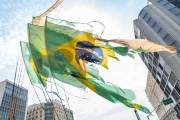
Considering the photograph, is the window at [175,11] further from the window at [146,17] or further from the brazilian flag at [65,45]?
the brazilian flag at [65,45]

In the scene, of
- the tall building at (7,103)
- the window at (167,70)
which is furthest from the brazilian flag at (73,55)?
the tall building at (7,103)

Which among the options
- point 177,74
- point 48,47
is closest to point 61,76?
point 48,47

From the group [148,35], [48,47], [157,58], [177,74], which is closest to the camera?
[48,47]

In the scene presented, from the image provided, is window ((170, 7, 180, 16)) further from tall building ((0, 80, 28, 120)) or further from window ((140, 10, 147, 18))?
tall building ((0, 80, 28, 120))

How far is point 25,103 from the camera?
13838cm

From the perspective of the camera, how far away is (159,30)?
53781 mm

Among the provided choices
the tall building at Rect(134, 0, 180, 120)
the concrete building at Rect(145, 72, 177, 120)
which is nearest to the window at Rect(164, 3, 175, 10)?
the tall building at Rect(134, 0, 180, 120)

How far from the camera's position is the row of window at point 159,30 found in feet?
153

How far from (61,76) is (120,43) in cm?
344

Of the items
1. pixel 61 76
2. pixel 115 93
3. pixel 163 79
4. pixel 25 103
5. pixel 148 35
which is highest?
pixel 25 103

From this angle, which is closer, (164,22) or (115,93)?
(115,93)

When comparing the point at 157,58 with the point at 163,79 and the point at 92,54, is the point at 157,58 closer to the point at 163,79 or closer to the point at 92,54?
the point at 163,79

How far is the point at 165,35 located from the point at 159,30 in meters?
3.83

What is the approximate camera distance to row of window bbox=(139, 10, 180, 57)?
46750mm
